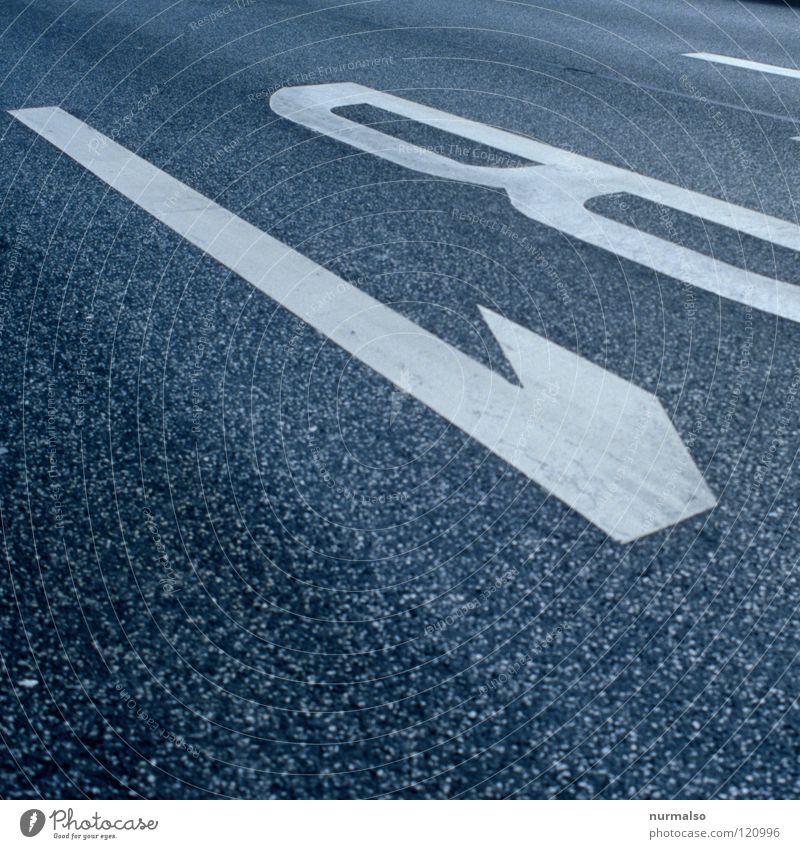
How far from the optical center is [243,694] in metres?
1.85

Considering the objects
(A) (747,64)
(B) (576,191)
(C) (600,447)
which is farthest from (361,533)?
(A) (747,64)

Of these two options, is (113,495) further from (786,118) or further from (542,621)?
(786,118)

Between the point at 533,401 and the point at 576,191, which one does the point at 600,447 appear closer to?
the point at 533,401

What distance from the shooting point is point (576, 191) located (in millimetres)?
4344

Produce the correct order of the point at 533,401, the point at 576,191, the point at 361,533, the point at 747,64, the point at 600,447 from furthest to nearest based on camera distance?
the point at 747,64
the point at 576,191
the point at 533,401
the point at 600,447
the point at 361,533

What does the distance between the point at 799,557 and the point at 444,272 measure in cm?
176

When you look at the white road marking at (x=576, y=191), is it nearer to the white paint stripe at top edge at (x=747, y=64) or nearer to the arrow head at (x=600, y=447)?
the arrow head at (x=600, y=447)

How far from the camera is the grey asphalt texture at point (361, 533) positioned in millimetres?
1749

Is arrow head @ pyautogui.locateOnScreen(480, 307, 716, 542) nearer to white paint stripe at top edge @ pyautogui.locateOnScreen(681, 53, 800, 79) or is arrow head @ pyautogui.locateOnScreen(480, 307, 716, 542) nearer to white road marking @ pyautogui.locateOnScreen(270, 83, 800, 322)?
white road marking @ pyautogui.locateOnScreen(270, 83, 800, 322)

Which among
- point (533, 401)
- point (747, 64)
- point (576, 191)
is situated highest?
point (747, 64)

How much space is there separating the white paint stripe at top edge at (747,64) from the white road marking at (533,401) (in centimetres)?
490

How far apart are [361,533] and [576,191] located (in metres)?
2.62

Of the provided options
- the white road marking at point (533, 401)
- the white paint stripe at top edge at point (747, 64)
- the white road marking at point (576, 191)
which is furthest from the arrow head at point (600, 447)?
the white paint stripe at top edge at point (747, 64)

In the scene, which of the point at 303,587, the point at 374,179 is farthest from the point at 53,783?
the point at 374,179
